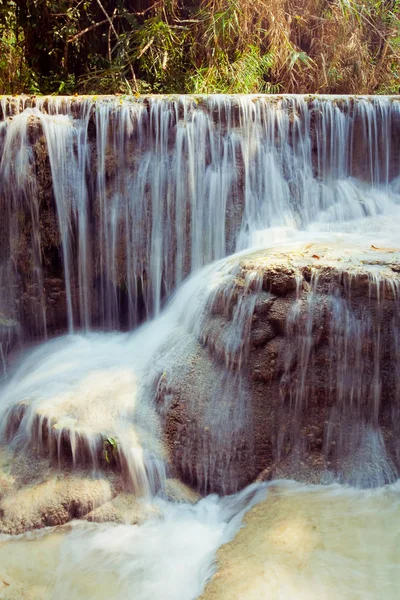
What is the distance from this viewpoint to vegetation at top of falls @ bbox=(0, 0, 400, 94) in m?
8.38

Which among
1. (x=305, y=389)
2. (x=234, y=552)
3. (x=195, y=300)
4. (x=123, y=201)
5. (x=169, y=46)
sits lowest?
(x=234, y=552)

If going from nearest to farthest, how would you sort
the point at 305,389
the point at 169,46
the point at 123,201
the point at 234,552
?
the point at 234,552
the point at 305,389
the point at 123,201
the point at 169,46

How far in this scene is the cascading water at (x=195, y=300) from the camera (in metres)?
3.98

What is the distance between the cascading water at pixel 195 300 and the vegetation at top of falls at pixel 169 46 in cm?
266

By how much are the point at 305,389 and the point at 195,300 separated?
4.19ft

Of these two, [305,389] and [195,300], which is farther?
[195,300]

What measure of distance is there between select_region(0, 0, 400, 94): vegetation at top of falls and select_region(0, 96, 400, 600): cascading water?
2657 millimetres

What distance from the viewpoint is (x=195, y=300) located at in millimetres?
4875

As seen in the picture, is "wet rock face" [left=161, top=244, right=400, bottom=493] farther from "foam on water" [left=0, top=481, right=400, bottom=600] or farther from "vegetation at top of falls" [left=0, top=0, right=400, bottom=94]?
"vegetation at top of falls" [left=0, top=0, right=400, bottom=94]

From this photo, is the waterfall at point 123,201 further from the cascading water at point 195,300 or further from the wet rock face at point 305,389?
the wet rock face at point 305,389

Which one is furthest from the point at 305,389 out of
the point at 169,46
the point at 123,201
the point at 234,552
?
the point at 169,46

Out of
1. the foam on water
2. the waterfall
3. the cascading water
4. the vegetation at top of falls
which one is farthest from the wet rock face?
the vegetation at top of falls

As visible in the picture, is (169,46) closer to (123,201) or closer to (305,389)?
(123,201)

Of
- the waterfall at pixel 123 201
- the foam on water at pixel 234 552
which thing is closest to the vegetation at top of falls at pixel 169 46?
the waterfall at pixel 123 201
